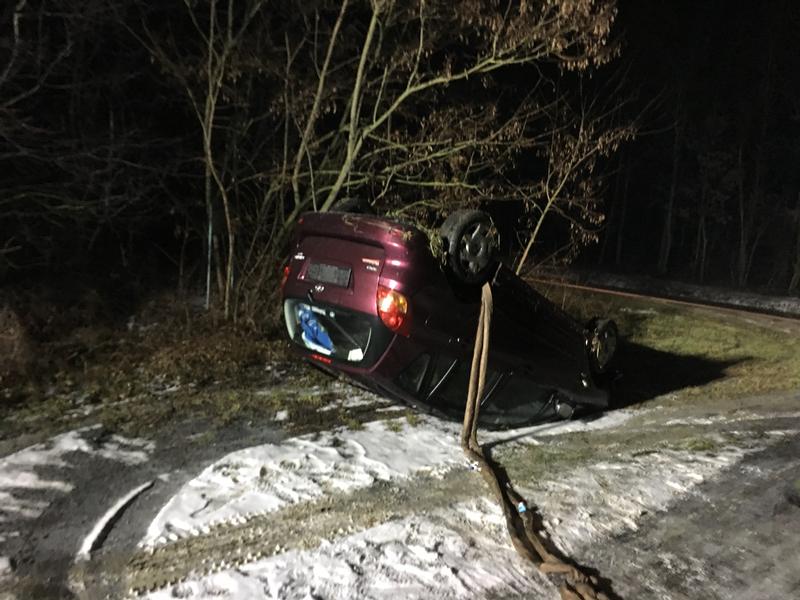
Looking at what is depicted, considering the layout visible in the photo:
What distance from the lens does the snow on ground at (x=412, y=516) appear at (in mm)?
2949

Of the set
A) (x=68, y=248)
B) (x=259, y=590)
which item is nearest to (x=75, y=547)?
(x=259, y=590)

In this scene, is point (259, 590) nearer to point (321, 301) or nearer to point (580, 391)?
point (321, 301)

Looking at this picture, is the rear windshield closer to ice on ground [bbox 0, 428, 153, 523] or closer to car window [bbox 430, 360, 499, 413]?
car window [bbox 430, 360, 499, 413]

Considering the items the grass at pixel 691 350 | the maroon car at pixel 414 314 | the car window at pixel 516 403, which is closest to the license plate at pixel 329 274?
the maroon car at pixel 414 314

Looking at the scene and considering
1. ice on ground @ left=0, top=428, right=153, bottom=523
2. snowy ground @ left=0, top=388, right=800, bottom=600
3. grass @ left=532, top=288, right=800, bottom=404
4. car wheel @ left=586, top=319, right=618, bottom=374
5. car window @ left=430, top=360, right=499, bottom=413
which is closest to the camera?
snowy ground @ left=0, top=388, right=800, bottom=600

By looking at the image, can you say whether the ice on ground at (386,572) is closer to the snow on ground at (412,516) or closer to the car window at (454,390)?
the snow on ground at (412,516)

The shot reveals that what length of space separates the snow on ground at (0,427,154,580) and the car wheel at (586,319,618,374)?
399 cm

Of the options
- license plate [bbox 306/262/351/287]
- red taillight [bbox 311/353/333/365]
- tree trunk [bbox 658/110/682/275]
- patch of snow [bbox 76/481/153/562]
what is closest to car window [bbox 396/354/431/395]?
red taillight [bbox 311/353/333/365]

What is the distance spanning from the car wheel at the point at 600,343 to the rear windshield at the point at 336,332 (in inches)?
103

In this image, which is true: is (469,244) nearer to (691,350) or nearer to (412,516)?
(412,516)

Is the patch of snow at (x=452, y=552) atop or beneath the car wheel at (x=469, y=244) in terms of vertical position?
beneath

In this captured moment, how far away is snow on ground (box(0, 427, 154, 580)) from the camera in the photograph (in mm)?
3453

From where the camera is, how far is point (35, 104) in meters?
7.94

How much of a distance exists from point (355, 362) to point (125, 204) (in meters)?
→ 5.90
